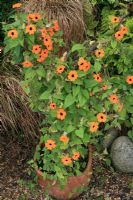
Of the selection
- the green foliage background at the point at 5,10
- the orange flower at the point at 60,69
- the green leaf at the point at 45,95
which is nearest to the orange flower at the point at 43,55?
the orange flower at the point at 60,69

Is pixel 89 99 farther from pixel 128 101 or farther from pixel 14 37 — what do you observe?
pixel 14 37

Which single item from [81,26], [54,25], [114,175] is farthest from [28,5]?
[114,175]

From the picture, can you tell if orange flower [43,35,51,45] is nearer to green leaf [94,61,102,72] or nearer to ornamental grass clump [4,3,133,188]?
ornamental grass clump [4,3,133,188]

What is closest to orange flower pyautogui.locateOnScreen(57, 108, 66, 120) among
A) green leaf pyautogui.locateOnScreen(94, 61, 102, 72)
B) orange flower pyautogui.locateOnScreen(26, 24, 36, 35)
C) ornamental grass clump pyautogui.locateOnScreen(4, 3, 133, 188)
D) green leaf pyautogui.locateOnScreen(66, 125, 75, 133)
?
ornamental grass clump pyautogui.locateOnScreen(4, 3, 133, 188)

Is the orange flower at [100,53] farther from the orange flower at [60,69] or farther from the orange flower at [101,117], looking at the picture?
the orange flower at [101,117]

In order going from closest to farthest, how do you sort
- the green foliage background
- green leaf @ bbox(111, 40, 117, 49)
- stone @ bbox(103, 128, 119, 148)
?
1. green leaf @ bbox(111, 40, 117, 49)
2. stone @ bbox(103, 128, 119, 148)
3. the green foliage background
